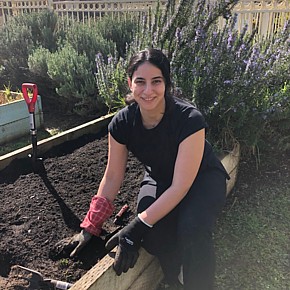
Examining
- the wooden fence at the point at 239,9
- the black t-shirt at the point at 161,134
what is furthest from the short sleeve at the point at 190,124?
the wooden fence at the point at 239,9

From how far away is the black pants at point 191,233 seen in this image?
2.09 meters

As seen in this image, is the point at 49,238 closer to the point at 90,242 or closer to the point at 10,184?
the point at 90,242

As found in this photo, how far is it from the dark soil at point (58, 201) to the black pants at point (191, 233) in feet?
1.28

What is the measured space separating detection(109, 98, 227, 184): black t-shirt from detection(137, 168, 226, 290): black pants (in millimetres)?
100

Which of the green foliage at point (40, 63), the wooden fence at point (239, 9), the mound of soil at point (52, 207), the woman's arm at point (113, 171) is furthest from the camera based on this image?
the wooden fence at point (239, 9)

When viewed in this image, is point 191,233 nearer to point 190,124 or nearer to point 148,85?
point 190,124

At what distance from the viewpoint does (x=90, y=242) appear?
2475mm

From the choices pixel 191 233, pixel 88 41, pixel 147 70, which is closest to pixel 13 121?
pixel 88 41

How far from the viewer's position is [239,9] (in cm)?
776

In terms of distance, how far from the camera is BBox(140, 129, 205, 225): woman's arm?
2121mm

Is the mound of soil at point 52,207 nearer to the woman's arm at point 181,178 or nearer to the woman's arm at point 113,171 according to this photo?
the woman's arm at point 113,171

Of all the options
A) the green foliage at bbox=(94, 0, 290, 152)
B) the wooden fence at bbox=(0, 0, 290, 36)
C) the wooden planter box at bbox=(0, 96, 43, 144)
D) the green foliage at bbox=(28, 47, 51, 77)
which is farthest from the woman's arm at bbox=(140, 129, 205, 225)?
the wooden fence at bbox=(0, 0, 290, 36)

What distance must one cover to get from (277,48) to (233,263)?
207 centimetres

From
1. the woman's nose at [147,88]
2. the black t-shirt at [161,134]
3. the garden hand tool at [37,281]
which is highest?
the woman's nose at [147,88]
